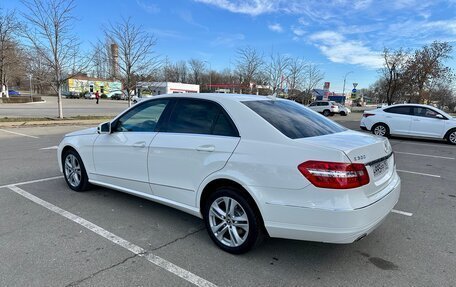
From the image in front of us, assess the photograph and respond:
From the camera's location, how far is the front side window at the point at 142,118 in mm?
Result: 4117

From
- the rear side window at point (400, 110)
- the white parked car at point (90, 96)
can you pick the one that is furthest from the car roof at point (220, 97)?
the white parked car at point (90, 96)

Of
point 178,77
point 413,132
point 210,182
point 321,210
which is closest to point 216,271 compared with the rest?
point 210,182

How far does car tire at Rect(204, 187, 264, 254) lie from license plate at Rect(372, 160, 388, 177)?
117 cm

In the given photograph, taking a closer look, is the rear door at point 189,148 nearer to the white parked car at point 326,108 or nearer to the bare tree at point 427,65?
the white parked car at point 326,108

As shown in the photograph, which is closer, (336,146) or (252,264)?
(336,146)

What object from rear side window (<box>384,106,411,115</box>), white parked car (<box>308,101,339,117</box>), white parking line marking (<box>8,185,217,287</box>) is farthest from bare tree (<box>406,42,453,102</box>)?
white parking line marking (<box>8,185,217,287</box>)

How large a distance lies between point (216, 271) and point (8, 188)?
424cm

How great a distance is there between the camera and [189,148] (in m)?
3.53

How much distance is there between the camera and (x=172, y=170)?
3.71 metres

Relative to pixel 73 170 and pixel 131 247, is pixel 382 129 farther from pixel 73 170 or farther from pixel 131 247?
pixel 131 247

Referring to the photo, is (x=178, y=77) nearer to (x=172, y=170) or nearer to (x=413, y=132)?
(x=413, y=132)

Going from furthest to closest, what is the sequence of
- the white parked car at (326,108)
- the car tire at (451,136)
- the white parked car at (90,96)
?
the white parked car at (90,96) < the white parked car at (326,108) < the car tire at (451,136)

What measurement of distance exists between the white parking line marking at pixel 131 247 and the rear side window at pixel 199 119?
1343mm

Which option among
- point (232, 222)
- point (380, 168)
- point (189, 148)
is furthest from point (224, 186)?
point (380, 168)
